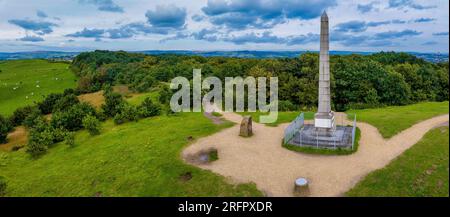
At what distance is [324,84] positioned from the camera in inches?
947

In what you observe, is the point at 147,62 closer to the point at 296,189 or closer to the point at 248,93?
the point at 248,93

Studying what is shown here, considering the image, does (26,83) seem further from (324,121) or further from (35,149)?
(324,121)

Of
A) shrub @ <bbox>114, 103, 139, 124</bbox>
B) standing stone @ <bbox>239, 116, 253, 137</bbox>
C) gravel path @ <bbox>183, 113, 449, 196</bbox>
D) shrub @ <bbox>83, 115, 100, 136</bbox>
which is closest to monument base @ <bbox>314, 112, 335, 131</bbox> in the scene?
gravel path @ <bbox>183, 113, 449, 196</bbox>

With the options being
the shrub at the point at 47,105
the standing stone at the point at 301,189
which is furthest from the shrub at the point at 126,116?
the shrub at the point at 47,105

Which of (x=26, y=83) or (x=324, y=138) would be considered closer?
(x=324, y=138)

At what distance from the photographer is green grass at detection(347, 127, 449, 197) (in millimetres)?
17141

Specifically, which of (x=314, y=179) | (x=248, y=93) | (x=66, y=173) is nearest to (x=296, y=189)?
(x=314, y=179)

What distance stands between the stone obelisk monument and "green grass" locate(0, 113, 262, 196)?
374 inches

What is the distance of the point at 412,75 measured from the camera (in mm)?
50562

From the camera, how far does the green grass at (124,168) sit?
64.1ft

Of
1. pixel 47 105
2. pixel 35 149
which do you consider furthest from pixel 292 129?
pixel 47 105

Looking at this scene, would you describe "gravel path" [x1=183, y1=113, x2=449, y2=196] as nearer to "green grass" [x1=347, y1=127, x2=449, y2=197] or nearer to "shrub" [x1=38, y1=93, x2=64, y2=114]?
"green grass" [x1=347, y1=127, x2=449, y2=197]

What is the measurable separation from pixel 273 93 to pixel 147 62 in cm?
6389

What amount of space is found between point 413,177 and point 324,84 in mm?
8807
